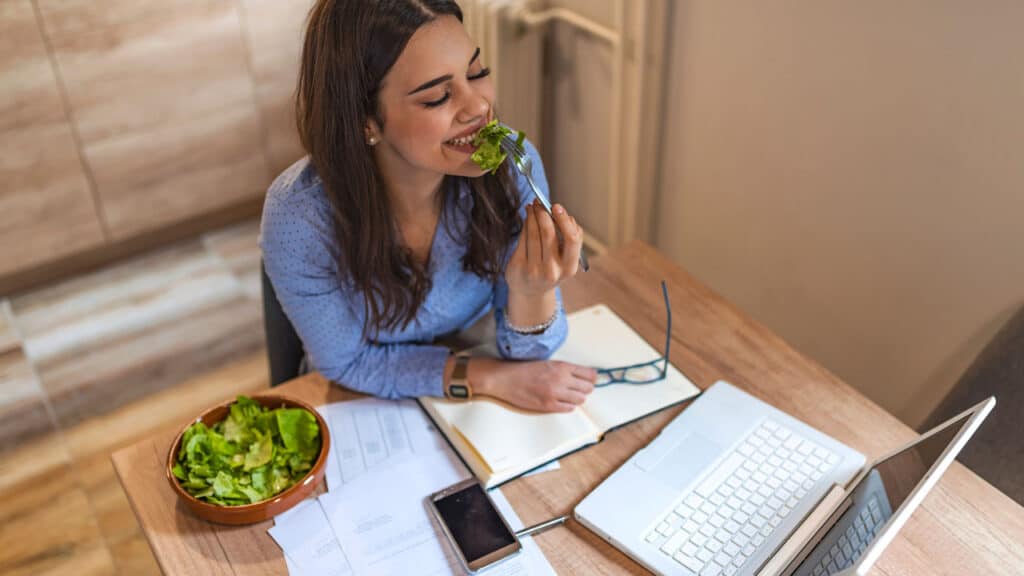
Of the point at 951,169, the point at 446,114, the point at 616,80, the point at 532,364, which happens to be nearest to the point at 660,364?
the point at 532,364

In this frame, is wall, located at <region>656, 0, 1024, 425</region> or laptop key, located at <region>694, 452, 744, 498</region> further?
wall, located at <region>656, 0, 1024, 425</region>

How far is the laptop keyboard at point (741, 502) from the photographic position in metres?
1.17

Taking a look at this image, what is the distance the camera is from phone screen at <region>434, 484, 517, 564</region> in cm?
117

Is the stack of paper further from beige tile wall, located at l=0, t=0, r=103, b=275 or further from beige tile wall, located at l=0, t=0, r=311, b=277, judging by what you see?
beige tile wall, located at l=0, t=0, r=103, b=275

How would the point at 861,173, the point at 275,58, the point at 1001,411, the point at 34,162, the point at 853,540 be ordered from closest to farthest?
the point at 853,540
the point at 1001,411
the point at 861,173
the point at 34,162
the point at 275,58

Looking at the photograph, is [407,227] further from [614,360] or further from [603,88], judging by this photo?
[603,88]

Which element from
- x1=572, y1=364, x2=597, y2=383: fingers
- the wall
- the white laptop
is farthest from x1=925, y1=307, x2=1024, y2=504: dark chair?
x1=572, y1=364, x2=597, y2=383: fingers

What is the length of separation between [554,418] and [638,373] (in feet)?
0.55

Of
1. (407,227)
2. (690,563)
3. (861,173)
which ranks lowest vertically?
(690,563)

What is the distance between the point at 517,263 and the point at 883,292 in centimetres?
90

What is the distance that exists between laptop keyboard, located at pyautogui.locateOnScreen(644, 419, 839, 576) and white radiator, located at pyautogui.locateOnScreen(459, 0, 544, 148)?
1.43m

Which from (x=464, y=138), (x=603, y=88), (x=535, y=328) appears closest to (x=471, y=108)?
(x=464, y=138)

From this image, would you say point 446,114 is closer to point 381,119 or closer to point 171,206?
point 381,119

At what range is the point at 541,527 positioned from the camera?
1.21 metres
